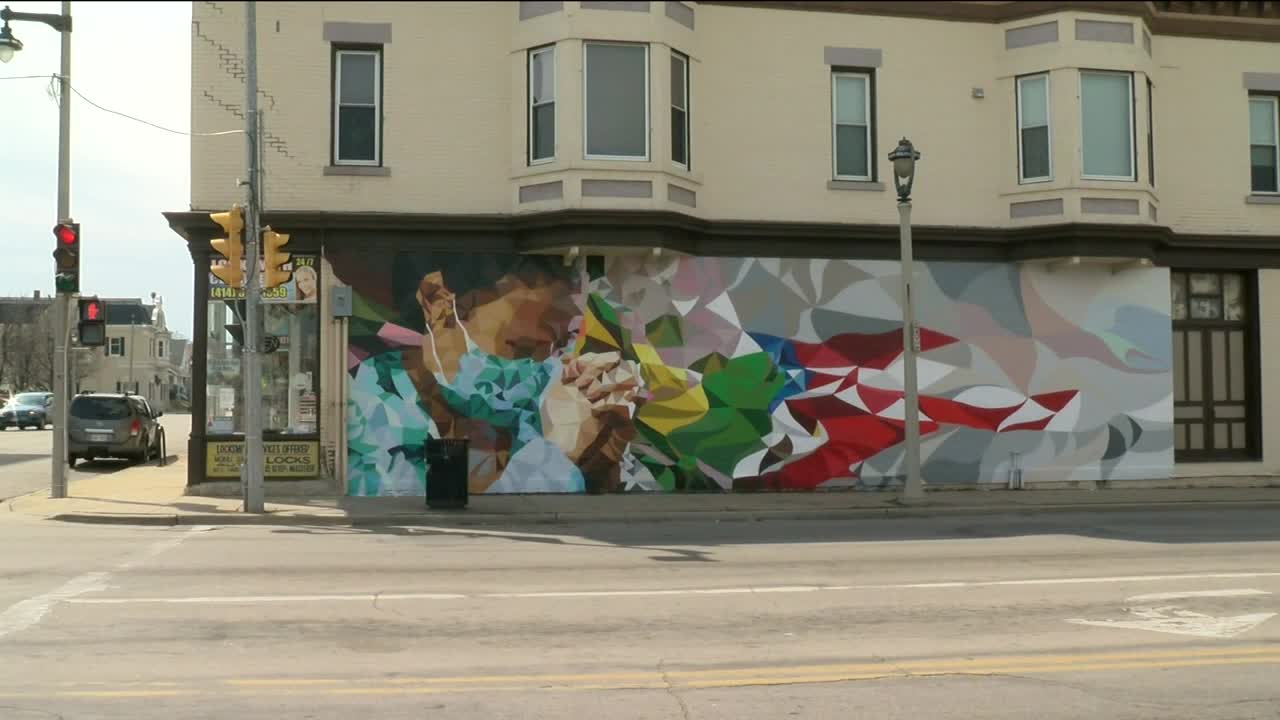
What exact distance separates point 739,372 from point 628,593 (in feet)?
31.9

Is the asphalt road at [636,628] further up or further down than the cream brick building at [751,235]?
further down

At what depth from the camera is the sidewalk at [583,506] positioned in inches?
620

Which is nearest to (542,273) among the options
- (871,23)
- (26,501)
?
(871,23)

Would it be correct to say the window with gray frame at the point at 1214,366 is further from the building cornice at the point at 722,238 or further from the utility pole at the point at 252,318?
the utility pole at the point at 252,318

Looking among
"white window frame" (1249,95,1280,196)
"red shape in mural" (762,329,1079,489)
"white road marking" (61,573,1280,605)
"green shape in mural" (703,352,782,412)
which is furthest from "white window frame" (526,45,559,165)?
"white window frame" (1249,95,1280,196)

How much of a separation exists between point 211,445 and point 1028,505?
511 inches

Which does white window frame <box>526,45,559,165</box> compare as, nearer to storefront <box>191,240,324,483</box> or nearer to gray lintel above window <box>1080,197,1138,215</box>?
storefront <box>191,240,324,483</box>

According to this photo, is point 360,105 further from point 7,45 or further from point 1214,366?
point 1214,366

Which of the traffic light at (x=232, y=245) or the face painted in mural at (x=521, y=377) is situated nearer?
the traffic light at (x=232, y=245)

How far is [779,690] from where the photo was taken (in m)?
6.65

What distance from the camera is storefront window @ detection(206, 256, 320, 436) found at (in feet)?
59.9

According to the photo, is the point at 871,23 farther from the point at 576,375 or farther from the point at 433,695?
the point at 433,695

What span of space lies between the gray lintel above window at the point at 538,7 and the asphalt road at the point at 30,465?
1157 centimetres

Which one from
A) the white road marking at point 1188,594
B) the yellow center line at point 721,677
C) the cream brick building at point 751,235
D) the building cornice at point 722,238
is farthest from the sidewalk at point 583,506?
the yellow center line at point 721,677
